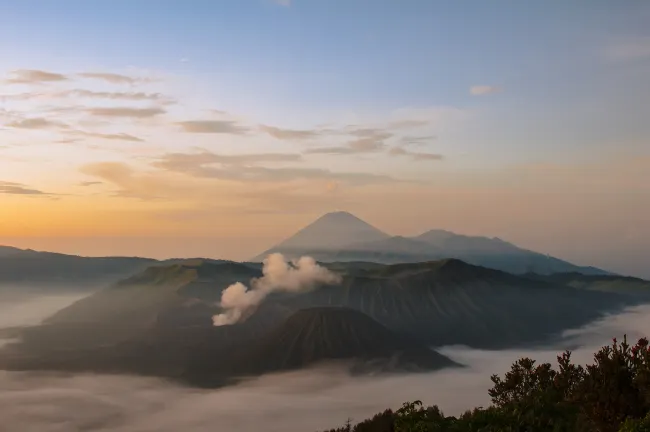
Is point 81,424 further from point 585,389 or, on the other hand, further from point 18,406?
point 585,389

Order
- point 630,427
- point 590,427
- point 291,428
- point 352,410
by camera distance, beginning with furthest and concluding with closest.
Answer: point 352,410
point 291,428
point 590,427
point 630,427

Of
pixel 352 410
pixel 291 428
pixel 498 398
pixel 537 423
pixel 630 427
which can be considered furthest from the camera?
pixel 352 410

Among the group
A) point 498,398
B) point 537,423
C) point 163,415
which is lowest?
point 163,415

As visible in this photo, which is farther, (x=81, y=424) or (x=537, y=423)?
(x=81, y=424)

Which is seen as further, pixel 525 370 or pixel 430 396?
pixel 430 396

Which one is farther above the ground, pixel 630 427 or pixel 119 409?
pixel 630 427

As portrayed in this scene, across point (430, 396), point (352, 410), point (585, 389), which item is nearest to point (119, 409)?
point (352, 410)

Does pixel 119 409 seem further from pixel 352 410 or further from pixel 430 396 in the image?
pixel 430 396

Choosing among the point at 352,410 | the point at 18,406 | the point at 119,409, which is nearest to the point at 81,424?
the point at 119,409

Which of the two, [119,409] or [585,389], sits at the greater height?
[585,389]
